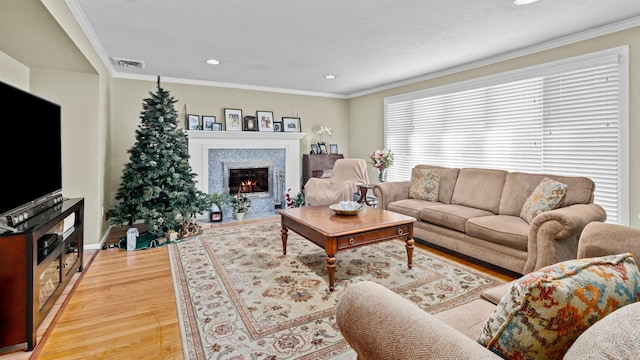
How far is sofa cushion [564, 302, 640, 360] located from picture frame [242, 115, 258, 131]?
5732 millimetres

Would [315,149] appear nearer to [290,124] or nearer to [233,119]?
[290,124]

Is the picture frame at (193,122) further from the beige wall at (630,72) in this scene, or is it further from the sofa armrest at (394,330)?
the sofa armrest at (394,330)

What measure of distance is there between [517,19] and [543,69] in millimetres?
1098

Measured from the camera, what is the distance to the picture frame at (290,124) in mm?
6367

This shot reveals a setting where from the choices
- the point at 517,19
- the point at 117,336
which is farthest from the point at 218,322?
the point at 517,19

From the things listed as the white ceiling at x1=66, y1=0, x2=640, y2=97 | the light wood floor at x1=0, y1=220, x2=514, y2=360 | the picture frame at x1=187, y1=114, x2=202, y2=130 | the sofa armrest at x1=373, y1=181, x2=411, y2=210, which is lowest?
the light wood floor at x1=0, y1=220, x2=514, y2=360

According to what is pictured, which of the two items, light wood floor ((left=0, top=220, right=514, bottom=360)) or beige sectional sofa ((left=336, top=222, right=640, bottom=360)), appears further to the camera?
light wood floor ((left=0, top=220, right=514, bottom=360))

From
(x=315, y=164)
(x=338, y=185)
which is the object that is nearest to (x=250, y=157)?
(x=315, y=164)

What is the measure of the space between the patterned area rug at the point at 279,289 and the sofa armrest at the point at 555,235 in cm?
44

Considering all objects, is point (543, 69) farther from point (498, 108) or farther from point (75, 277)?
point (75, 277)

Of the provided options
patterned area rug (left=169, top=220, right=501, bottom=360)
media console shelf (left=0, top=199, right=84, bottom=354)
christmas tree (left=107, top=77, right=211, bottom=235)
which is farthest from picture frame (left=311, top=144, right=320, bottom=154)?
media console shelf (left=0, top=199, right=84, bottom=354)

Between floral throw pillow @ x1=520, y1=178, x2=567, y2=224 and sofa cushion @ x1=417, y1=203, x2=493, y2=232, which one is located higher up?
floral throw pillow @ x1=520, y1=178, x2=567, y2=224

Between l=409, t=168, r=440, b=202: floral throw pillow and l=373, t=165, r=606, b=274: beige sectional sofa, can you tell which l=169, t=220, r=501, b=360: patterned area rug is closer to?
l=373, t=165, r=606, b=274: beige sectional sofa

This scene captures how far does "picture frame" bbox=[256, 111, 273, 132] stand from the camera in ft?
20.0
